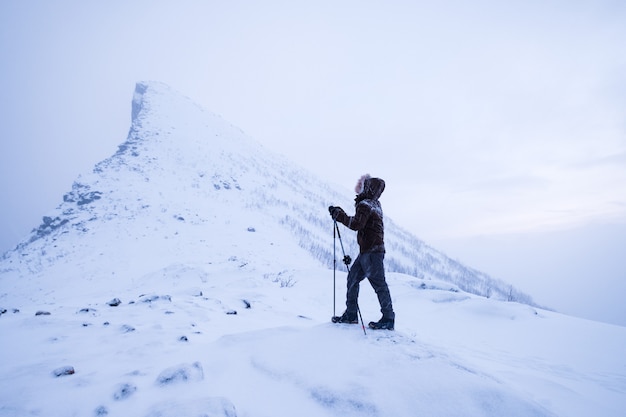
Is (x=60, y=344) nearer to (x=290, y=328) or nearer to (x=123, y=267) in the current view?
(x=290, y=328)

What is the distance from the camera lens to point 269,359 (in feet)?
11.6

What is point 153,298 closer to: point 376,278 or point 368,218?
point 376,278

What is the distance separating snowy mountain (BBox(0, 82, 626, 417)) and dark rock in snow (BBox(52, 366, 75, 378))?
1 centimetres

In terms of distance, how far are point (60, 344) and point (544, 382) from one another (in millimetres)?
6374

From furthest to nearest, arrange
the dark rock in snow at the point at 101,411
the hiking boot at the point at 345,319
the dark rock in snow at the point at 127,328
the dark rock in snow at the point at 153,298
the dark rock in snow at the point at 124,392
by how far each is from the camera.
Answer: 1. the dark rock in snow at the point at 153,298
2. the hiking boot at the point at 345,319
3. the dark rock in snow at the point at 127,328
4. the dark rock in snow at the point at 124,392
5. the dark rock in snow at the point at 101,411

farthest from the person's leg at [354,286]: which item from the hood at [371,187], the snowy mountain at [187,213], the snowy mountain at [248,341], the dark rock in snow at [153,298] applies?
the snowy mountain at [187,213]

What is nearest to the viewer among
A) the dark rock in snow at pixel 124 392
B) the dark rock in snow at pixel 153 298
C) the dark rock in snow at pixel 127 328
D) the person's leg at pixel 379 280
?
the dark rock in snow at pixel 124 392

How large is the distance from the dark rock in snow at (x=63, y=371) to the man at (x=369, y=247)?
126 inches

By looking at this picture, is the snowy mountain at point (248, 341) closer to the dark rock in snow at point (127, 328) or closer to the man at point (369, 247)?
the dark rock in snow at point (127, 328)

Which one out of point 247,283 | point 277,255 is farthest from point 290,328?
point 277,255

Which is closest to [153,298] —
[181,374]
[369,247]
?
[181,374]

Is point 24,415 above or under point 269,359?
under

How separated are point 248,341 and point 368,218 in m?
2.40

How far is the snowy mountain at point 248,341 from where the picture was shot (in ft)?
9.14
